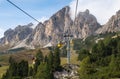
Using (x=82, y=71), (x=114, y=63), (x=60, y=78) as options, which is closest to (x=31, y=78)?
(x=60, y=78)

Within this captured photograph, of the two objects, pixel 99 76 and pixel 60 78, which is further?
pixel 60 78

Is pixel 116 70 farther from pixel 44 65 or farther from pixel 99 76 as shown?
pixel 44 65

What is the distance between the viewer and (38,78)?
175 meters

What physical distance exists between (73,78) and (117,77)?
94.7 ft

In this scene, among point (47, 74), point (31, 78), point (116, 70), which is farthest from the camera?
point (31, 78)

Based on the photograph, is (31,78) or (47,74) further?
(31,78)

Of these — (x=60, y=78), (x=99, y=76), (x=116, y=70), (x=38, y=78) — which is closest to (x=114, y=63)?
(x=116, y=70)

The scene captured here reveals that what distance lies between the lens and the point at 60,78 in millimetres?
199625

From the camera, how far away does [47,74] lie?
575 feet

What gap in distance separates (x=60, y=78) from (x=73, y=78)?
8443mm

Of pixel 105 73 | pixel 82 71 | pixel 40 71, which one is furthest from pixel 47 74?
pixel 105 73

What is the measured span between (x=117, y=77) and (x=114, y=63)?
14.7 metres

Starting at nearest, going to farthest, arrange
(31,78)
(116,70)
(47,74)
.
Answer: (47,74) < (116,70) < (31,78)

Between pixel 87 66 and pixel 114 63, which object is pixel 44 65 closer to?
pixel 87 66
